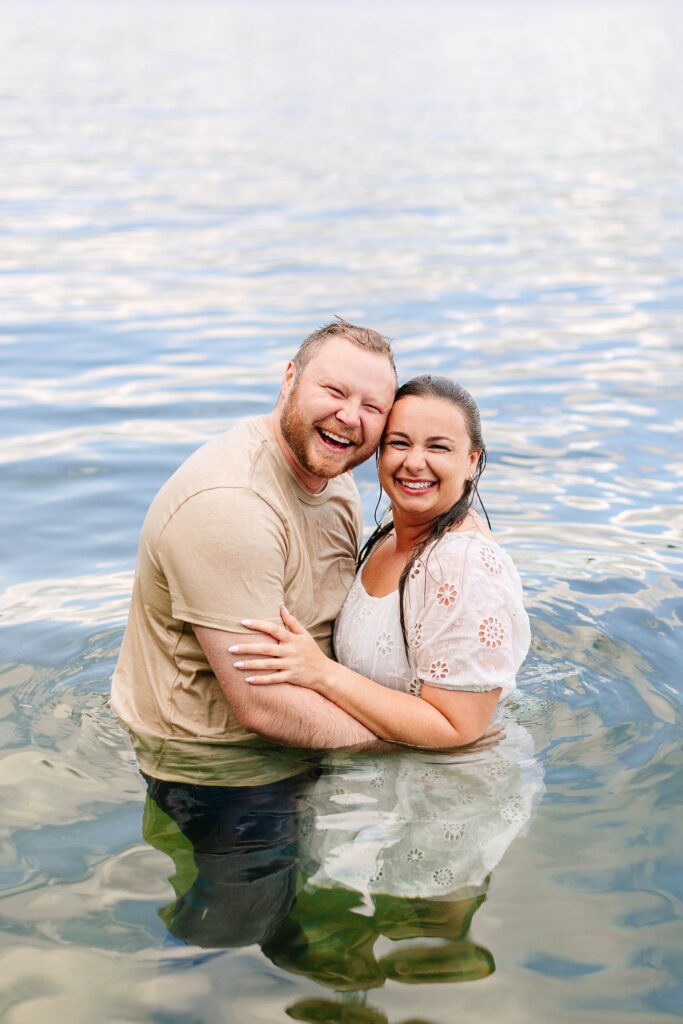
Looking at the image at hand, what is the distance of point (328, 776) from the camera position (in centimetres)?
518

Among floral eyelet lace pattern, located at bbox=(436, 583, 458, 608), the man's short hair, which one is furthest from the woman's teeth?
floral eyelet lace pattern, located at bbox=(436, 583, 458, 608)

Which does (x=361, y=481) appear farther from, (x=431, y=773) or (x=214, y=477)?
(x=214, y=477)

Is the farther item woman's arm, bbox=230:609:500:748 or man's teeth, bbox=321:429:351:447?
man's teeth, bbox=321:429:351:447

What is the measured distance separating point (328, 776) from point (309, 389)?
151 centimetres

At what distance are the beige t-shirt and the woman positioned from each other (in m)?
0.16

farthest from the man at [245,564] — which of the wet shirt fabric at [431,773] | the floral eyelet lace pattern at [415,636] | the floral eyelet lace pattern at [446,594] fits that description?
the floral eyelet lace pattern at [446,594]

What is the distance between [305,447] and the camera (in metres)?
5.02

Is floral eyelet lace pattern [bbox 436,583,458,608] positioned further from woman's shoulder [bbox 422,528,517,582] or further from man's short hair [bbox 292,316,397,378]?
man's short hair [bbox 292,316,397,378]

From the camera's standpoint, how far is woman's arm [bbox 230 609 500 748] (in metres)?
4.87

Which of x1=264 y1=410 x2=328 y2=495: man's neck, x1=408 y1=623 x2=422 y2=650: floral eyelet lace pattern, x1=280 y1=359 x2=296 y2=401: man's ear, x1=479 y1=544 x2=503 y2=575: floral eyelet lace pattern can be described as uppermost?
x1=280 y1=359 x2=296 y2=401: man's ear

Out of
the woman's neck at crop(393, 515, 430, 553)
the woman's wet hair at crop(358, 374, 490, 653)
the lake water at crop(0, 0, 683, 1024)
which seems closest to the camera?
the lake water at crop(0, 0, 683, 1024)

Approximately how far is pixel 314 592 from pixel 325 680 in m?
0.50

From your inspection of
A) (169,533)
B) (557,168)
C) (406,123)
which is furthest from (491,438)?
(406,123)

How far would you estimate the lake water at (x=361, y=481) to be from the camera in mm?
4527
